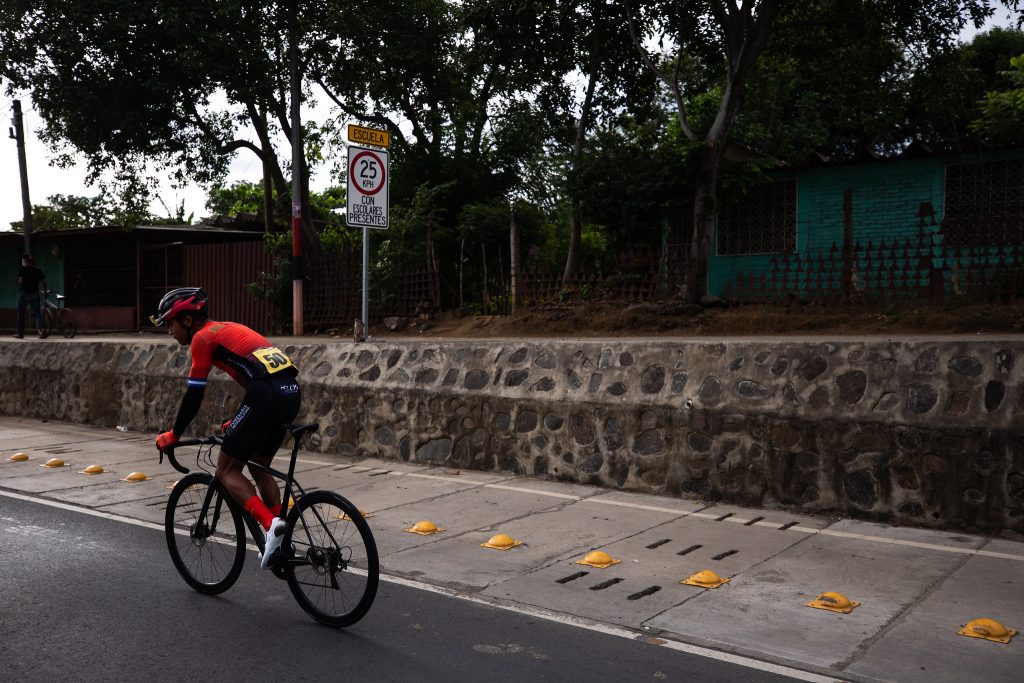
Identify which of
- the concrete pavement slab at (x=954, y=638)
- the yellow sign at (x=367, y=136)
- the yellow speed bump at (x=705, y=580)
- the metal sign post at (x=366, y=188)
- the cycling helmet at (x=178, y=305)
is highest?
the yellow sign at (x=367, y=136)

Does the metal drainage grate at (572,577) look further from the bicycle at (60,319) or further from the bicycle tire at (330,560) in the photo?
the bicycle at (60,319)

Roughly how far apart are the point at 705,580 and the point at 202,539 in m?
3.07

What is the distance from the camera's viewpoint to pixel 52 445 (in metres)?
11.9

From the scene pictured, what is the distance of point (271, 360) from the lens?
17.1 ft

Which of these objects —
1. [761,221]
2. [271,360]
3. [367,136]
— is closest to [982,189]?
[761,221]

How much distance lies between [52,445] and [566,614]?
9240mm

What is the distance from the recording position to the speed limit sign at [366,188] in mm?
10867

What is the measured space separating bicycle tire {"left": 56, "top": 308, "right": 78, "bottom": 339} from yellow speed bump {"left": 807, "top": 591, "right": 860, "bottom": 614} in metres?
Answer: 19.1

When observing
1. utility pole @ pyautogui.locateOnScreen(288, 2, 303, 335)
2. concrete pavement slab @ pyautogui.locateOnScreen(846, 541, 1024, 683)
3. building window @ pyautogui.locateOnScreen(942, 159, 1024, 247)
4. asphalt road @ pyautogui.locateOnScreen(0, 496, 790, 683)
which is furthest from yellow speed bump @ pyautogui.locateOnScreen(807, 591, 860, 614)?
utility pole @ pyautogui.locateOnScreen(288, 2, 303, 335)

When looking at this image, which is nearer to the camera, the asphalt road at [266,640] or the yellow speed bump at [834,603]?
the asphalt road at [266,640]

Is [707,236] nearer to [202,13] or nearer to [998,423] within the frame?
[998,423]

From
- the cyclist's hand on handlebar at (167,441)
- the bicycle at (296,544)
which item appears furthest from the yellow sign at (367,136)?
the cyclist's hand on handlebar at (167,441)

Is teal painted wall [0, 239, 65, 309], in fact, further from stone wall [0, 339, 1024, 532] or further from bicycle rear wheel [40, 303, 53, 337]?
stone wall [0, 339, 1024, 532]

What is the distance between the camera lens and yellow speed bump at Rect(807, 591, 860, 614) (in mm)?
5102
